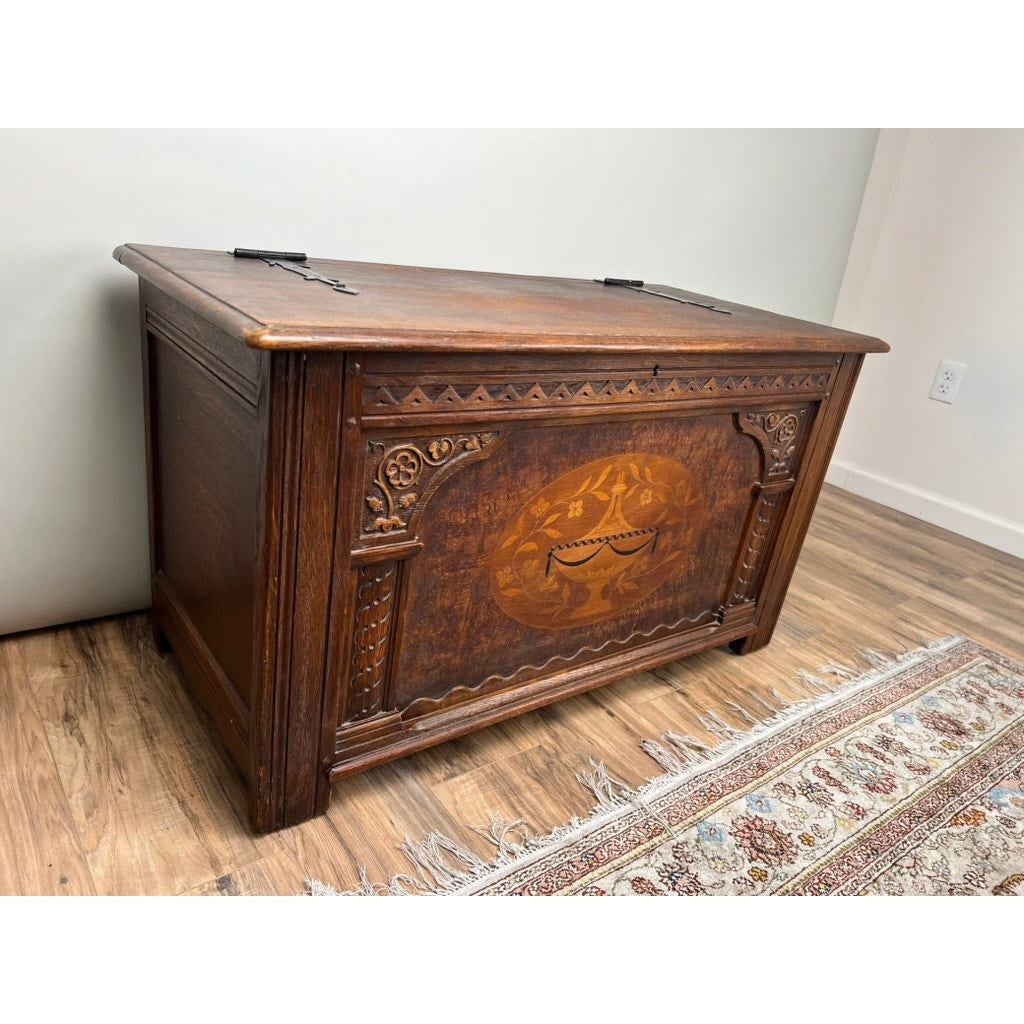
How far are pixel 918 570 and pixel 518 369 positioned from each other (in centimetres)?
180

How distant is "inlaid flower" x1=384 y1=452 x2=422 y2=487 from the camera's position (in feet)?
3.21

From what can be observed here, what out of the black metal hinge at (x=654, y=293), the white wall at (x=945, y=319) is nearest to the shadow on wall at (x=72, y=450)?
the black metal hinge at (x=654, y=293)

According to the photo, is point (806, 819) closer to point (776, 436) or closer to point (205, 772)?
point (776, 436)

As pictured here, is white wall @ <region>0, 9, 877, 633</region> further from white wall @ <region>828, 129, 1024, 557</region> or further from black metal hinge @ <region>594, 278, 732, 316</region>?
white wall @ <region>828, 129, 1024, 557</region>

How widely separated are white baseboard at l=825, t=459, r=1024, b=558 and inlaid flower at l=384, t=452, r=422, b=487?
1933 mm

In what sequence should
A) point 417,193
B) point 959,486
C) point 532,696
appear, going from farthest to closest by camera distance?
1. point 959,486
2. point 417,193
3. point 532,696

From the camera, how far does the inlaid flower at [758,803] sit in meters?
1.28

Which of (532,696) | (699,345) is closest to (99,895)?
(532,696)

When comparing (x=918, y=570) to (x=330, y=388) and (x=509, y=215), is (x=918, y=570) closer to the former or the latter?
(x=509, y=215)

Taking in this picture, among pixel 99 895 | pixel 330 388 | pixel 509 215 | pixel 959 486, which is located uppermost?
pixel 509 215

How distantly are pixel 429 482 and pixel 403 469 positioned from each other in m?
0.05

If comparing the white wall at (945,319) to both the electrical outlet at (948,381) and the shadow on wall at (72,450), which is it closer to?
the electrical outlet at (948,381)

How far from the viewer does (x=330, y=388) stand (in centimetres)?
87

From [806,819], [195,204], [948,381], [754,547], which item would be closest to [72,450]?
[195,204]
